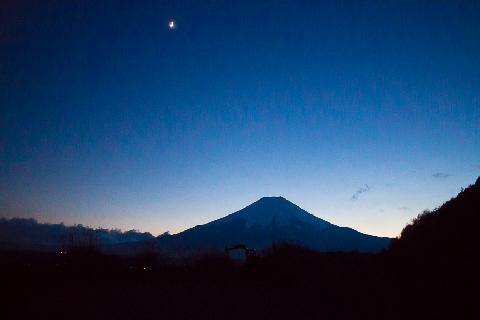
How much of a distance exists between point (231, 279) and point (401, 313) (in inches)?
307

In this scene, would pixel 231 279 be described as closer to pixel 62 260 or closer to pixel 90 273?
pixel 90 273

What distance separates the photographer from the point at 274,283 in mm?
13180

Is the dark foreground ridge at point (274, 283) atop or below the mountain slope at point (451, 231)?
below

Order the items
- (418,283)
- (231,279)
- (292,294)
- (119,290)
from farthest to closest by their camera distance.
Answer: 1. (231,279)
2. (292,294)
3. (119,290)
4. (418,283)

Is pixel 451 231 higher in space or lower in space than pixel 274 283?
higher

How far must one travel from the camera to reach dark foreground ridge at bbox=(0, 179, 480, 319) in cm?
777

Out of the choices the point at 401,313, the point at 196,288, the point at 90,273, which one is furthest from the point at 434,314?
the point at 90,273

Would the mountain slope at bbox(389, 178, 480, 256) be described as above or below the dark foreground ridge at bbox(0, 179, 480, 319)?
above

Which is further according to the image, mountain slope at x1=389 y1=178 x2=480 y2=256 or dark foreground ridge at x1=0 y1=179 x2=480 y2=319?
mountain slope at x1=389 y1=178 x2=480 y2=256

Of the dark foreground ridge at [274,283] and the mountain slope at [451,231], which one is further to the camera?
the mountain slope at [451,231]

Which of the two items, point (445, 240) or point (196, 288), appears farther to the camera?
point (196, 288)

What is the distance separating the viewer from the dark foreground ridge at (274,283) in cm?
777

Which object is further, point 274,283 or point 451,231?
point 274,283

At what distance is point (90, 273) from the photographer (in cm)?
1294
